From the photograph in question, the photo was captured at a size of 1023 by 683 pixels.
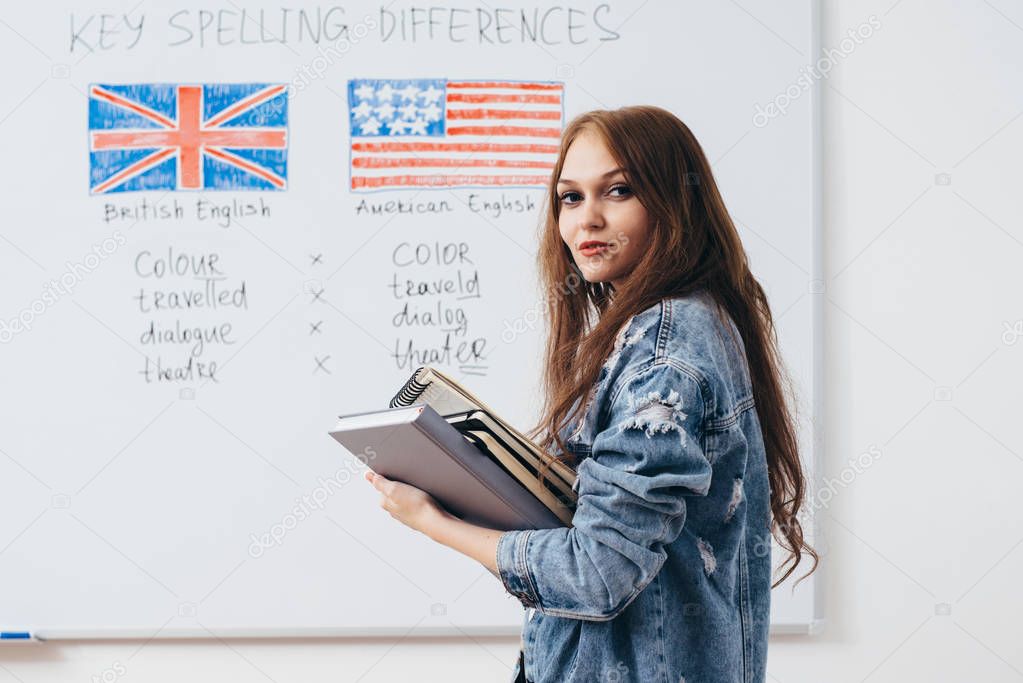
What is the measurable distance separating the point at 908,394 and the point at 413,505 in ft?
3.72

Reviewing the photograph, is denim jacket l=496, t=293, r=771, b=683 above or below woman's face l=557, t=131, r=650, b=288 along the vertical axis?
below

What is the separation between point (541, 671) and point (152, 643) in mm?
Result: 1084

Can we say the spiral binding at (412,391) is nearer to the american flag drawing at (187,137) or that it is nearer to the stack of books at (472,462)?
the stack of books at (472,462)

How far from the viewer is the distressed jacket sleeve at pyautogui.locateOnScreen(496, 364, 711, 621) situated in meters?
0.74

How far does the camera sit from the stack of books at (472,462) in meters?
0.78

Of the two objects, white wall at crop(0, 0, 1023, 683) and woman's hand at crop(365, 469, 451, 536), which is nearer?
woman's hand at crop(365, 469, 451, 536)

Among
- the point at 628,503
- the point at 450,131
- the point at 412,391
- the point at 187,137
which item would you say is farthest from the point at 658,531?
the point at 187,137

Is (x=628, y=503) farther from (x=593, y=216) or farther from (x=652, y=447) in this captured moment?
(x=593, y=216)

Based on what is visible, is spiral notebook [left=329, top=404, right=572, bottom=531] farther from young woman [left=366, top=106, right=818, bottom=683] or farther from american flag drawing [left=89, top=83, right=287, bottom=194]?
american flag drawing [left=89, top=83, right=287, bottom=194]

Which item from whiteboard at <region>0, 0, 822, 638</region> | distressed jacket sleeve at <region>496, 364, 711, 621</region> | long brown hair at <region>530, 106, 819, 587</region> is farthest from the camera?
whiteboard at <region>0, 0, 822, 638</region>

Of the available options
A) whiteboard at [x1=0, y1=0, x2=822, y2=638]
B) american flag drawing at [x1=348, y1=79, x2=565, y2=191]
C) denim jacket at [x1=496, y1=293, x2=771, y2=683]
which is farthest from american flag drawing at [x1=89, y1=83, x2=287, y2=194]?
denim jacket at [x1=496, y1=293, x2=771, y2=683]

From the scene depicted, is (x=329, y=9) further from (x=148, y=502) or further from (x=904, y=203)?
(x=904, y=203)

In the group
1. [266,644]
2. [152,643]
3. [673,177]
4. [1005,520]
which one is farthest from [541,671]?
[1005,520]

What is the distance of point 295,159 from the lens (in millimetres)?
1651
